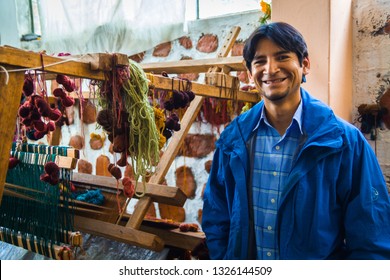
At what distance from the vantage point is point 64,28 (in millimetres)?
3664

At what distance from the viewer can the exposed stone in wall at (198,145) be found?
321 centimetres

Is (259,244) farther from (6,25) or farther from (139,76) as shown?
(6,25)

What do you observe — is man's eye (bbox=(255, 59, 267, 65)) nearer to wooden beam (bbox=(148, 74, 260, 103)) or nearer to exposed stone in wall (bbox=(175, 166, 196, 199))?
wooden beam (bbox=(148, 74, 260, 103))

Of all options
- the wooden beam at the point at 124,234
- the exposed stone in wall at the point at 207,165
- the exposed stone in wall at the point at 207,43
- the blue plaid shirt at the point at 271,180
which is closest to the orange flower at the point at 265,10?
the exposed stone in wall at the point at 207,43

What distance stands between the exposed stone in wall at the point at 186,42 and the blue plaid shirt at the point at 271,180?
6.33 ft

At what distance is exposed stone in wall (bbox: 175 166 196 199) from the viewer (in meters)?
3.30

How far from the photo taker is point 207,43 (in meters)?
3.21

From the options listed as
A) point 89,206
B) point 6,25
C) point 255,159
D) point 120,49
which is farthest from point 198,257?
point 6,25

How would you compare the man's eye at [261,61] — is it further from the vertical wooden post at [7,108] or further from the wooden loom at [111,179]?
the vertical wooden post at [7,108]

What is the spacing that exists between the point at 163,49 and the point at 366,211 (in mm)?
2438

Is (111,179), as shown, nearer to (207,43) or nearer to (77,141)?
(207,43)

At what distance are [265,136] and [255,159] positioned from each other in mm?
98

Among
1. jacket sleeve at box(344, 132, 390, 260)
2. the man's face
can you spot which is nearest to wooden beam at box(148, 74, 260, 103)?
the man's face

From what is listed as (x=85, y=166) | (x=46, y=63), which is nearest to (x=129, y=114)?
(x=46, y=63)
